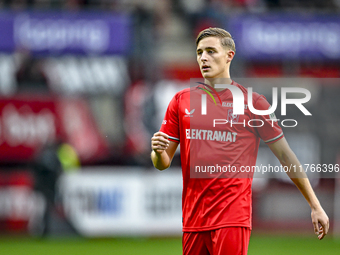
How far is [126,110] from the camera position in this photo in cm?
1051

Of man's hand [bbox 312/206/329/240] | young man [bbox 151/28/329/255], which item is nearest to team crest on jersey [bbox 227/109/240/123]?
young man [bbox 151/28/329/255]

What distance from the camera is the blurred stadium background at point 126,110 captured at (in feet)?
30.0

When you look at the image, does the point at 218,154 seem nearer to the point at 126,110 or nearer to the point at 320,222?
the point at 320,222

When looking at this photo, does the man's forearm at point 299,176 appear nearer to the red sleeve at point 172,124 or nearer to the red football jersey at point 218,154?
the red football jersey at point 218,154

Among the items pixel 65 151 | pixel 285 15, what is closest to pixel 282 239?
pixel 65 151

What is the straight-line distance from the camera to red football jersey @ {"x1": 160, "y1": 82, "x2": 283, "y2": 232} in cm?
354

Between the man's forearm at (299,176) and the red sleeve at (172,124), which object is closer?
the man's forearm at (299,176)

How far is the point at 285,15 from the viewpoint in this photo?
1141 centimetres

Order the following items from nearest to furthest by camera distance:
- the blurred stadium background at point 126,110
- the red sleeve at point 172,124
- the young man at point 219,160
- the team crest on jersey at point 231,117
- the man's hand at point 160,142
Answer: the man's hand at point 160,142
the young man at point 219,160
the team crest on jersey at point 231,117
the red sleeve at point 172,124
the blurred stadium background at point 126,110

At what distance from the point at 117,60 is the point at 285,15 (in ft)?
12.6

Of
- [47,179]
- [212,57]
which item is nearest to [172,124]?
[212,57]

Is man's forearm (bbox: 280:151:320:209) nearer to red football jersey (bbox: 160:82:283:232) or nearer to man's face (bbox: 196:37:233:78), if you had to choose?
red football jersey (bbox: 160:82:283:232)

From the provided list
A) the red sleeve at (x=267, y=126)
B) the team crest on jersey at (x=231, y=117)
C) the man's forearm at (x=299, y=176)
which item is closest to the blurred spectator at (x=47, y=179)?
the team crest on jersey at (x=231, y=117)

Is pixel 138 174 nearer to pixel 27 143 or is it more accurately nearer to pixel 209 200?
pixel 27 143
